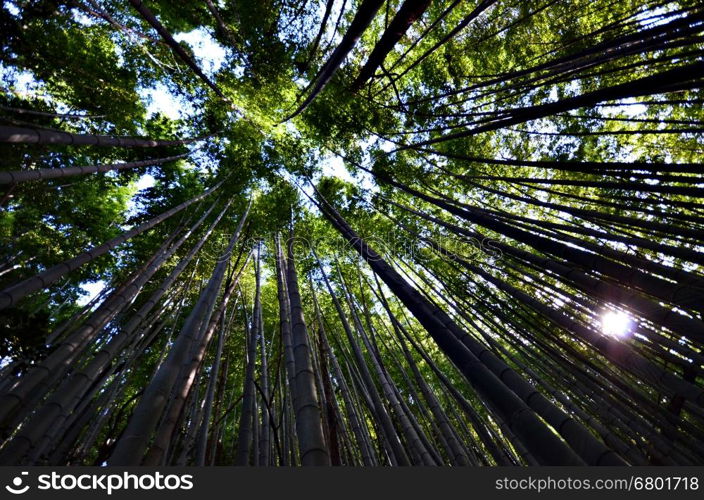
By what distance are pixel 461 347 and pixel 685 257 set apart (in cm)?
125

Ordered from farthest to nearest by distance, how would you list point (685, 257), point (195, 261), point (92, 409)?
point (195, 261) < point (92, 409) < point (685, 257)

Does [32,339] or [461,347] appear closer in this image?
[461,347]

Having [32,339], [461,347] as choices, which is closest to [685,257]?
[461,347]

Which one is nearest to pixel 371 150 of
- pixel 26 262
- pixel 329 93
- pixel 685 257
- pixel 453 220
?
pixel 329 93

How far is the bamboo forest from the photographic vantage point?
1721mm

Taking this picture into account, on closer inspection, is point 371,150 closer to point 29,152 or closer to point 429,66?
point 429,66

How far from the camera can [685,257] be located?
1.53 meters

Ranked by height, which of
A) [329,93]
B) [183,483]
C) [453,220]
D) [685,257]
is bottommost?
[183,483]

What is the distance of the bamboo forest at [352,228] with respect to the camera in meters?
1.72

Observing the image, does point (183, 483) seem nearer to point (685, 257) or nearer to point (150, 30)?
point (685, 257)

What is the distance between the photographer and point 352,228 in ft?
19.6

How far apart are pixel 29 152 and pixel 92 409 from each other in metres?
4.17

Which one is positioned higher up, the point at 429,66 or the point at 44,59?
the point at 44,59

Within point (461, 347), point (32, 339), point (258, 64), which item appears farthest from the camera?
point (258, 64)
